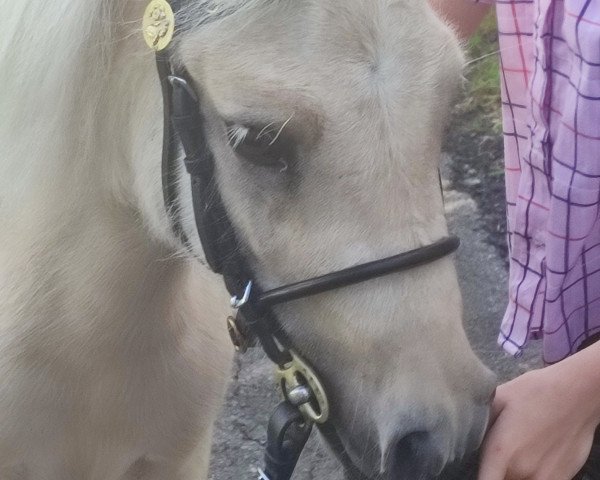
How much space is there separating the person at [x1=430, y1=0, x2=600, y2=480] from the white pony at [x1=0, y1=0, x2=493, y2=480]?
0.14 metres

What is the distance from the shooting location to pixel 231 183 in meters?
0.93

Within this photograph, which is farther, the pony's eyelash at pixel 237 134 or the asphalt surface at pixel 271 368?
the asphalt surface at pixel 271 368

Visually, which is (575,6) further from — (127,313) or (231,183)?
(127,313)

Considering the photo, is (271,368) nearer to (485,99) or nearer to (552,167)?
(552,167)

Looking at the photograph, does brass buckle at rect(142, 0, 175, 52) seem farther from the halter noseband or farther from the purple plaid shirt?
the purple plaid shirt

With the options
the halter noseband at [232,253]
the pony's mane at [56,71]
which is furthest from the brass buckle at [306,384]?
the pony's mane at [56,71]

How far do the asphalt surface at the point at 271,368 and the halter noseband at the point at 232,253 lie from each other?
28.9 inches

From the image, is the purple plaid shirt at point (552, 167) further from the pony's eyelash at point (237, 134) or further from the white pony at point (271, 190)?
the pony's eyelash at point (237, 134)

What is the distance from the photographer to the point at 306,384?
0.97 metres

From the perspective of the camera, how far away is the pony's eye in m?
0.86

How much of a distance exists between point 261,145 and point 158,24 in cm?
19

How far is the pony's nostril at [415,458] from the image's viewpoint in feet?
2.93

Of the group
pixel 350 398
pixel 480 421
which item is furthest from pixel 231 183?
pixel 480 421

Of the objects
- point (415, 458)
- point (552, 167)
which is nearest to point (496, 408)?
point (415, 458)
